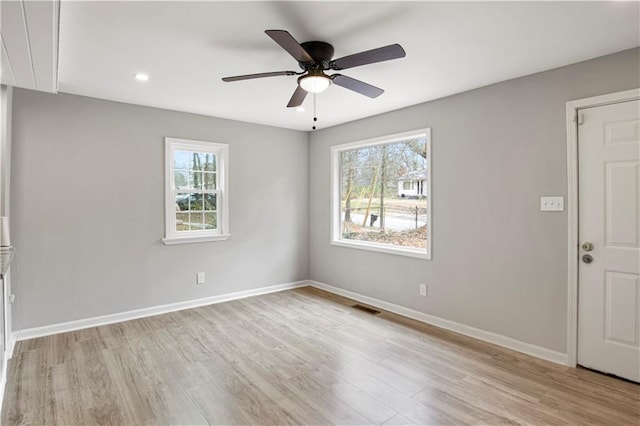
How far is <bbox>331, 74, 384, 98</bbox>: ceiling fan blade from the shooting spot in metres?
2.49

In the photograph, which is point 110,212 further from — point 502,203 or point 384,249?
point 502,203

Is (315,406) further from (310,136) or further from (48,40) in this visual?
(310,136)

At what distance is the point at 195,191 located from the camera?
4.45m

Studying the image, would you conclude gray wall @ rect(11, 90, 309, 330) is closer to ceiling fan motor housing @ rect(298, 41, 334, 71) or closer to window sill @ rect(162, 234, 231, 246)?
window sill @ rect(162, 234, 231, 246)

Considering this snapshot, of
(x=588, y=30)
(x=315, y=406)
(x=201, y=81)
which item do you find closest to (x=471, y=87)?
(x=588, y=30)

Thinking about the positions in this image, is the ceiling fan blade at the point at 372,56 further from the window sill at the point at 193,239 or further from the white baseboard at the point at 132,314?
the white baseboard at the point at 132,314

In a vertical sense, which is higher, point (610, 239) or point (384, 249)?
point (610, 239)

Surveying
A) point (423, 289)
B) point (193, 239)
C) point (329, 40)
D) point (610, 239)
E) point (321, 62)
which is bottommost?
point (423, 289)

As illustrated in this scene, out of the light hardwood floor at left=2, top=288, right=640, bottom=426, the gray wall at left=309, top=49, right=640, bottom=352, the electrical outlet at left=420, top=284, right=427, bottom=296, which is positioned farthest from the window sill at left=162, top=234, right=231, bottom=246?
the electrical outlet at left=420, top=284, right=427, bottom=296

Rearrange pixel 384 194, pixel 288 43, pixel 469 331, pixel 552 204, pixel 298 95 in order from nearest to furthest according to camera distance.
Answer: pixel 288 43 < pixel 298 95 < pixel 552 204 < pixel 469 331 < pixel 384 194

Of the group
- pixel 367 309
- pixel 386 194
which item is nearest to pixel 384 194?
pixel 386 194

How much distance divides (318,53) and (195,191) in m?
2.75

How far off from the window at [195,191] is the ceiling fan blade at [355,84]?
8.18 feet

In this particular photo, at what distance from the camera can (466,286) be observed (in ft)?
11.5
